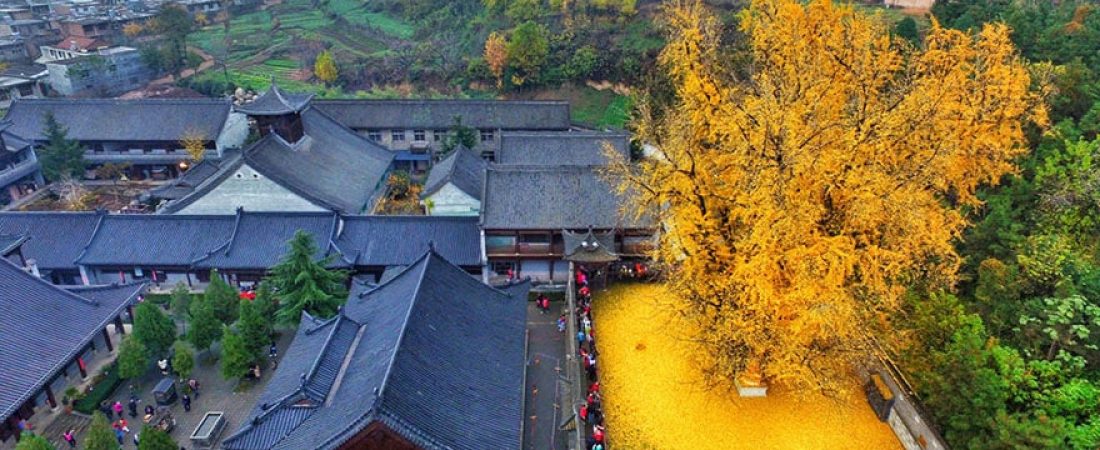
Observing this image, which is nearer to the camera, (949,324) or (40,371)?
(949,324)

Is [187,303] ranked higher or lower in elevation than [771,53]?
lower

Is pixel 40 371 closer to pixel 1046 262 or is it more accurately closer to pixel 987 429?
pixel 987 429

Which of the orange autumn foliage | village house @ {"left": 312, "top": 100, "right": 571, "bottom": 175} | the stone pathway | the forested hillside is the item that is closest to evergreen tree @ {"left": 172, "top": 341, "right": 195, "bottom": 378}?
the stone pathway

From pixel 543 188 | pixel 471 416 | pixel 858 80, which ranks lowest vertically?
pixel 471 416

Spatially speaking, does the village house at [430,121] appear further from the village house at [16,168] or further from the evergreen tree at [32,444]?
the evergreen tree at [32,444]

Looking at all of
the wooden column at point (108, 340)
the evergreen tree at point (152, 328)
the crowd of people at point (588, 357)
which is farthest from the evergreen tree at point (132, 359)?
the crowd of people at point (588, 357)

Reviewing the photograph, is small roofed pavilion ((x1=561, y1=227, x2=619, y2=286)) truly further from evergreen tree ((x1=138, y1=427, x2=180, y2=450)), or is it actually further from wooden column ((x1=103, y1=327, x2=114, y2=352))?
wooden column ((x1=103, y1=327, x2=114, y2=352))

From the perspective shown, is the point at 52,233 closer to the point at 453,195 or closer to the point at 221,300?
the point at 221,300

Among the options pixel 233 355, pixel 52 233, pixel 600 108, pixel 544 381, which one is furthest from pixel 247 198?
pixel 600 108

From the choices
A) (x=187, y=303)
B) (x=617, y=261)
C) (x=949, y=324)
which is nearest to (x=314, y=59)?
(x=187, y=303)
